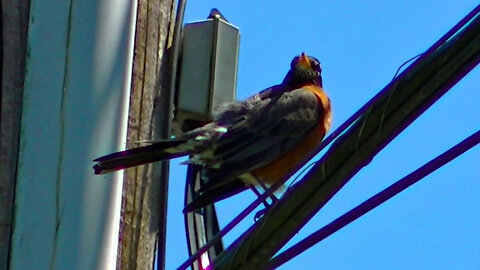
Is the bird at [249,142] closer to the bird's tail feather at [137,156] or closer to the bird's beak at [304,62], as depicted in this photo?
the bird's tail feather at [137,156]

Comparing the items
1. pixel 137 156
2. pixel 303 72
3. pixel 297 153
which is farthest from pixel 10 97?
pixel 303 72

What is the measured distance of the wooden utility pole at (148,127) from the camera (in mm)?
4402

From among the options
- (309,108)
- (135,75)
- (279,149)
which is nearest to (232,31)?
(135,75)

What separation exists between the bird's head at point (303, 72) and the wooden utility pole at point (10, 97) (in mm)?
2668

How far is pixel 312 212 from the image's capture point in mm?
3562

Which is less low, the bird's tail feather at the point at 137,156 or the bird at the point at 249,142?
the bird at the point at 249,142

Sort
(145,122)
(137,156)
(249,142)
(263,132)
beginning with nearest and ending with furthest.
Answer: (137,156) < (145,122) < (249,142) < (263,132)

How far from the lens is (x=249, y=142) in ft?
18.4

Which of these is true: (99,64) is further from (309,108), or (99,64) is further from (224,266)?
(309,108)

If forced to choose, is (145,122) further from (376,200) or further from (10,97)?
(376,200)

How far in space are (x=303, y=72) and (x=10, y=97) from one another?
3.02 m

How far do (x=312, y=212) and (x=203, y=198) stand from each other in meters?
1.44

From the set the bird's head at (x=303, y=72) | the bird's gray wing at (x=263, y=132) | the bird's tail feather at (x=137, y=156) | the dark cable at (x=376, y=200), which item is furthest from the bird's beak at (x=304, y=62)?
the dark cable at (x=376, y=200)

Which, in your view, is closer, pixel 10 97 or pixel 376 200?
pixel 376 200
